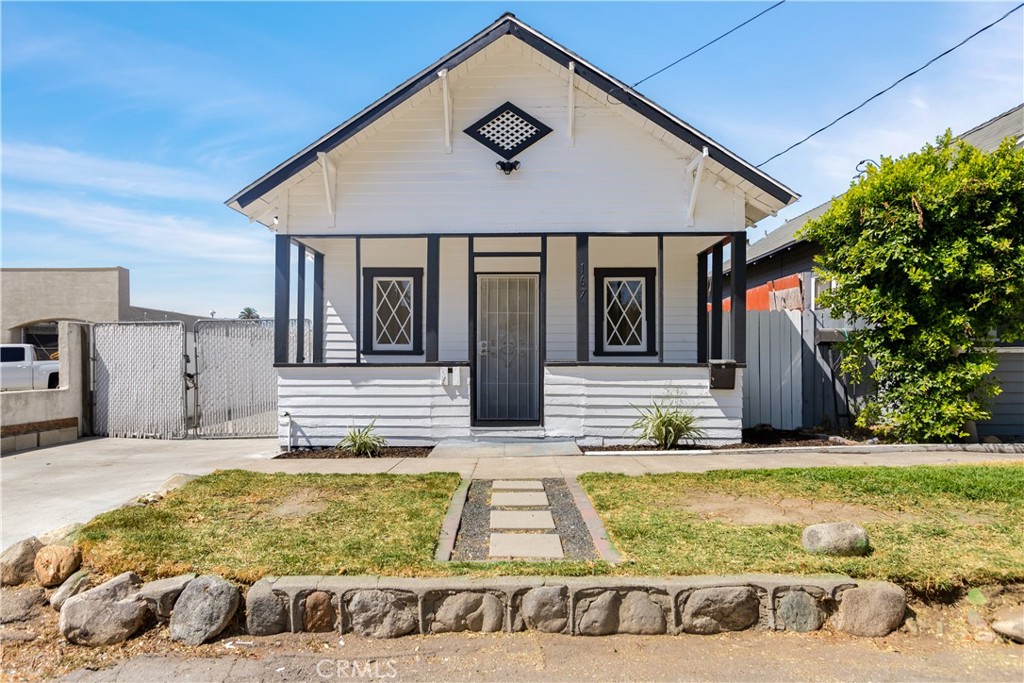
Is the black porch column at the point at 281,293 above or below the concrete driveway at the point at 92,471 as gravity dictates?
above

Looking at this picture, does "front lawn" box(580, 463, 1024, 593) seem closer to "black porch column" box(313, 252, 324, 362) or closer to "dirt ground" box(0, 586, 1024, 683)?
"dirt ground" box(0, 586, 1024, 683)

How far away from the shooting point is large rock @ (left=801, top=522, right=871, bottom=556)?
434cm

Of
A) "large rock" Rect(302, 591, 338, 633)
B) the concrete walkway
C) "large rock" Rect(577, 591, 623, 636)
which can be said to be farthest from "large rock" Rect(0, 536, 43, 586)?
"large rock" Rect(577, 591, 623, 636)

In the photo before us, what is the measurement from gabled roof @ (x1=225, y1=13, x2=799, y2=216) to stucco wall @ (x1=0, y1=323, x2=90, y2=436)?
4.44 meters

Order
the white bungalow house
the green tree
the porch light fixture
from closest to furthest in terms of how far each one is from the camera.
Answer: the green tree → the white bungalow house → the porch light fixture

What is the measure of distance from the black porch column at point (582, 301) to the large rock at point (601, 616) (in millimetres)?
5686

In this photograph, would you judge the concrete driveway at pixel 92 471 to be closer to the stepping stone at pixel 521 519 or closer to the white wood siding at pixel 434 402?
the white wood siding at pixel 434 402

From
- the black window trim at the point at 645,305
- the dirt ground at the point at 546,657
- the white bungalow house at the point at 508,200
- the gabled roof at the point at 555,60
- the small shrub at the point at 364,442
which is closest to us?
the dirt ground at the point at 546,657

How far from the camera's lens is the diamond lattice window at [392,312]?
11.1 meters

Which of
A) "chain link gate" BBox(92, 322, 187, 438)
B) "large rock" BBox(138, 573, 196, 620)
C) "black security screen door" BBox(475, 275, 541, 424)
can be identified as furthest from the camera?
"chain link gate" BBox(92, 322, 187, 438)

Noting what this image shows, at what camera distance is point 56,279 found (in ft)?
88.4

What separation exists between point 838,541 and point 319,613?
136 inches

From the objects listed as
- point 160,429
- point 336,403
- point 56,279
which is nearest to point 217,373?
point 160,429

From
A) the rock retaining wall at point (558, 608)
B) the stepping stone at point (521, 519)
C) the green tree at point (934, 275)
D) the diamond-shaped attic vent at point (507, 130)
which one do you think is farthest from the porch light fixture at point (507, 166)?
the rock retaining wall at point (558, 608)
